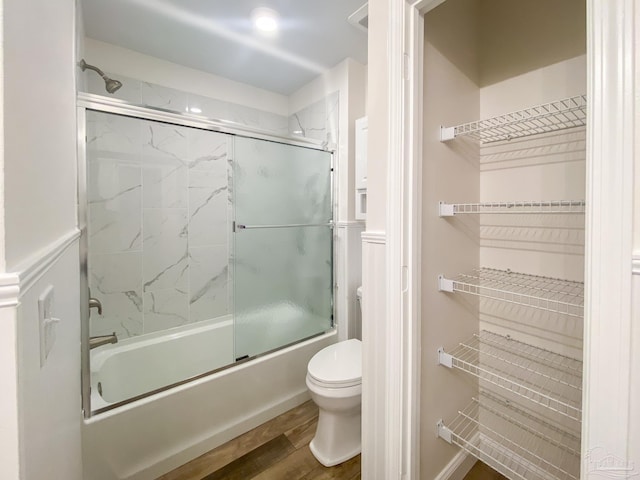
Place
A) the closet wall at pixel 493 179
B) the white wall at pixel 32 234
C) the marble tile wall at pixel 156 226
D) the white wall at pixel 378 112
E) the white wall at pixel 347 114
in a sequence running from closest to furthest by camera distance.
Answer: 1. the white wall at pixel 32 234
2. the white wall at pixel 378 112
3. the closet wall at pixel 493 179
4. the marble tile wall at pixel 156 226
5. the white wall at pixel 347 114

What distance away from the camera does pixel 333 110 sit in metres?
2.29

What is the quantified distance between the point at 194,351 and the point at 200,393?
2.08ft

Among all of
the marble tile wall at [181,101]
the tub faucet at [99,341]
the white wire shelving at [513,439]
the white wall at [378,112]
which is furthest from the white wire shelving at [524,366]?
the marble tile wall at [181,101]

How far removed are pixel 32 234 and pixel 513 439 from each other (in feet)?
6.68

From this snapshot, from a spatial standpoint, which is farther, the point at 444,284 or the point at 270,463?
the point at 270,463

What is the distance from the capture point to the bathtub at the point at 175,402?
1.31m

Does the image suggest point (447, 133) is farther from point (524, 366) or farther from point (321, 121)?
point (321, 121)

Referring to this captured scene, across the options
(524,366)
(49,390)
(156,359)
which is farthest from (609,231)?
(156,359)

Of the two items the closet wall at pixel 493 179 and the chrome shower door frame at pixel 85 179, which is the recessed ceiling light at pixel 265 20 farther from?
the closet wall at pixel 493 179

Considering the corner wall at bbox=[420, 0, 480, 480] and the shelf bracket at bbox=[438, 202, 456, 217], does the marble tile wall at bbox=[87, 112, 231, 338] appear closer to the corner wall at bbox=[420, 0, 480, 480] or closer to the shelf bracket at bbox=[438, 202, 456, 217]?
the corner wall at bbox=[420, 0, 480, 480]

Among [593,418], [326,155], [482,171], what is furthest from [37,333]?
[326,155]

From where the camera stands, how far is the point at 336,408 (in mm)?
1449

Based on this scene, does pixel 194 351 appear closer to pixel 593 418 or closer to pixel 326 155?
pixel 326 155

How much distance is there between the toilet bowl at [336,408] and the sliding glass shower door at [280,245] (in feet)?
1.75
